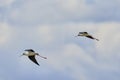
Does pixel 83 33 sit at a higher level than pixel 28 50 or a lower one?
higher

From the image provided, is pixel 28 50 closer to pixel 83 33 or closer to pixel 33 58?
pixel 33 58

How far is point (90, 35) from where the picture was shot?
145 ft

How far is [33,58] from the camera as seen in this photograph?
167 ft

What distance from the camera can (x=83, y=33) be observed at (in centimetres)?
4912

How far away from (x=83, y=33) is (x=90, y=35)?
16.6 feet

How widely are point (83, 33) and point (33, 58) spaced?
13306 mm

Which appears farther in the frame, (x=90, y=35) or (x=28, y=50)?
(x=28, y=50)

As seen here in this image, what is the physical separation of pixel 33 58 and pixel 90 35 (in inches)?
604

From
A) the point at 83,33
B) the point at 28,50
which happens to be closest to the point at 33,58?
the point at 28,50

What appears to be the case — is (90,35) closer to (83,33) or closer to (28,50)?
(83,33)

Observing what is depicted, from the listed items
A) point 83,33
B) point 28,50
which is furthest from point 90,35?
point 28,50

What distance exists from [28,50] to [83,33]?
13.2 meters

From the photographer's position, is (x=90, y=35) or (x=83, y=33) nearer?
(x=90, y=35)
